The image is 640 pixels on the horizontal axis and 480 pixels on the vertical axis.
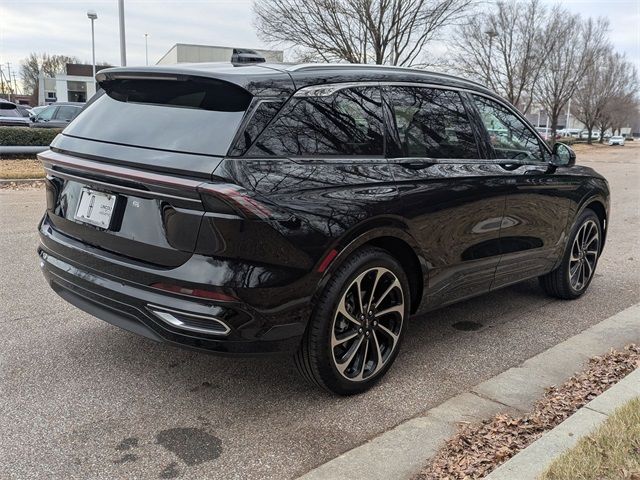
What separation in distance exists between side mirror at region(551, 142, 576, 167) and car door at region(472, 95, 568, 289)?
8 centimetres

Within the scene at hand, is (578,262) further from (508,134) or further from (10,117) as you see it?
(10,117)

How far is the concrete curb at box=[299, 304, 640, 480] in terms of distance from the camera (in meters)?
2.74

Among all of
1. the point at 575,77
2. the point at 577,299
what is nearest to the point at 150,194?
the point at 577,299

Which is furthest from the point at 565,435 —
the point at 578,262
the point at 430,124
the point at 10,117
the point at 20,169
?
the point at 10,117

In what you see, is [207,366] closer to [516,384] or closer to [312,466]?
[312,466]

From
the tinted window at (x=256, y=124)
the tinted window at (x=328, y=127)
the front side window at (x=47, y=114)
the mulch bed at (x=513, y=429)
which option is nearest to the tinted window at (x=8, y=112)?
the front side window at (x=47, y=114)

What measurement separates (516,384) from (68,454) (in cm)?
255

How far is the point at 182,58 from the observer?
3503cm

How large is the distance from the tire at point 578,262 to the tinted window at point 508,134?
900 millimetres

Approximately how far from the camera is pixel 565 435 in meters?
2.82

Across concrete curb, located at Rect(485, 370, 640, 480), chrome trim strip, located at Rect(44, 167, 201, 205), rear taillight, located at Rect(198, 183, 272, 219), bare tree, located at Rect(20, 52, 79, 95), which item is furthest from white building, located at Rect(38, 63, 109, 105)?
concrete curb, located at Rect(485, 370, 640, 480)

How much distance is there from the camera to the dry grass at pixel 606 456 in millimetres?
2457

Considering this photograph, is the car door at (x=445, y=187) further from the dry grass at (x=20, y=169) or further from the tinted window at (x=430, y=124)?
the dry grass at (x=20, y=169)

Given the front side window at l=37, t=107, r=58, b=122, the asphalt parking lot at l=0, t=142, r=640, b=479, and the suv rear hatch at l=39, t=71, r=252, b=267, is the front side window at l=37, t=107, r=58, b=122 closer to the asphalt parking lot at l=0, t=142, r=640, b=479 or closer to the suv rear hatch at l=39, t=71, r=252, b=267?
the asphalt parking lot at l=0, t=142, r=640, b=479
